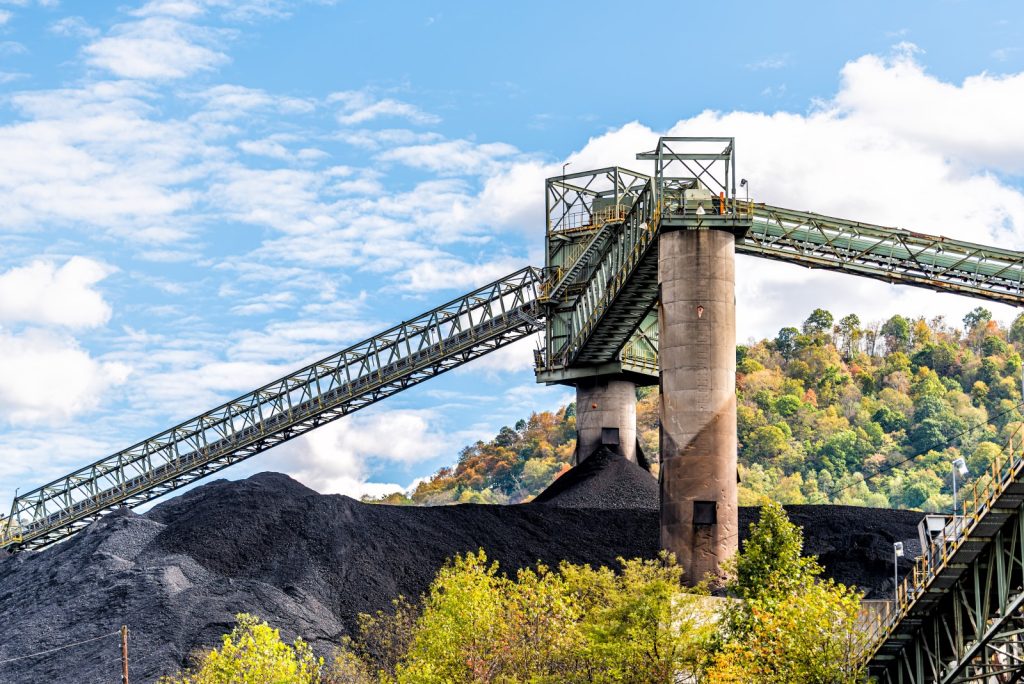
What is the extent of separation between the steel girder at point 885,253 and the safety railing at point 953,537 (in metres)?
18.5

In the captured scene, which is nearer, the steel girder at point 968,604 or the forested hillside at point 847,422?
the steel girder at point 968,604

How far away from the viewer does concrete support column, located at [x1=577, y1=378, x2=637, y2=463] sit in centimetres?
6712

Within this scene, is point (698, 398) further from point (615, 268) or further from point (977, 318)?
point (977, 318)

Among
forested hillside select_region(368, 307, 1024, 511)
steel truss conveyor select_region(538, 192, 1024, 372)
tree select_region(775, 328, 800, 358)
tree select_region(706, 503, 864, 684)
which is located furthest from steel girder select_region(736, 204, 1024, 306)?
tree select_region(775, 328, 800, 358)

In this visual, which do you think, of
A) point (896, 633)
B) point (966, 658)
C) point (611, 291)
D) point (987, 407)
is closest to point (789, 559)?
point (896, 633)

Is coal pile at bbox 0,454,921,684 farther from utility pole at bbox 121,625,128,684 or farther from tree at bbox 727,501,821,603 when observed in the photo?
tree at bbox 727,501,821,603

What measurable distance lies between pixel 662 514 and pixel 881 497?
10240cm

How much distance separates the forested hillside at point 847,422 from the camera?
148 meters

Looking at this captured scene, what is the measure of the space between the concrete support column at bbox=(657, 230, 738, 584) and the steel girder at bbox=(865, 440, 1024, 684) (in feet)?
25.4

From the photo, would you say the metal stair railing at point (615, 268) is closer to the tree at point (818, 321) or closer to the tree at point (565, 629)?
the tree at point (565, 629)

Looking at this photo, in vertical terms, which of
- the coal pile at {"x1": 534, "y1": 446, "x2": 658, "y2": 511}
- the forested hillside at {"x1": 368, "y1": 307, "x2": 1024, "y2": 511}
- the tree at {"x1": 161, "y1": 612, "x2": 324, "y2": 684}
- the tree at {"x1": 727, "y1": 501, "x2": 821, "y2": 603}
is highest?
the forested hillside at {"x1": 368, "y1": 307, "x2": 1024, "y2": 511}

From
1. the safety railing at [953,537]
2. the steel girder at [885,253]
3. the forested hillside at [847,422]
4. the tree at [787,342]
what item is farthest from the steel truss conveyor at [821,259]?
the tree at [787,342]

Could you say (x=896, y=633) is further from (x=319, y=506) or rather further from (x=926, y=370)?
(x=926, y=370)

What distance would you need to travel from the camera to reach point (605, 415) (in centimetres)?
6719
